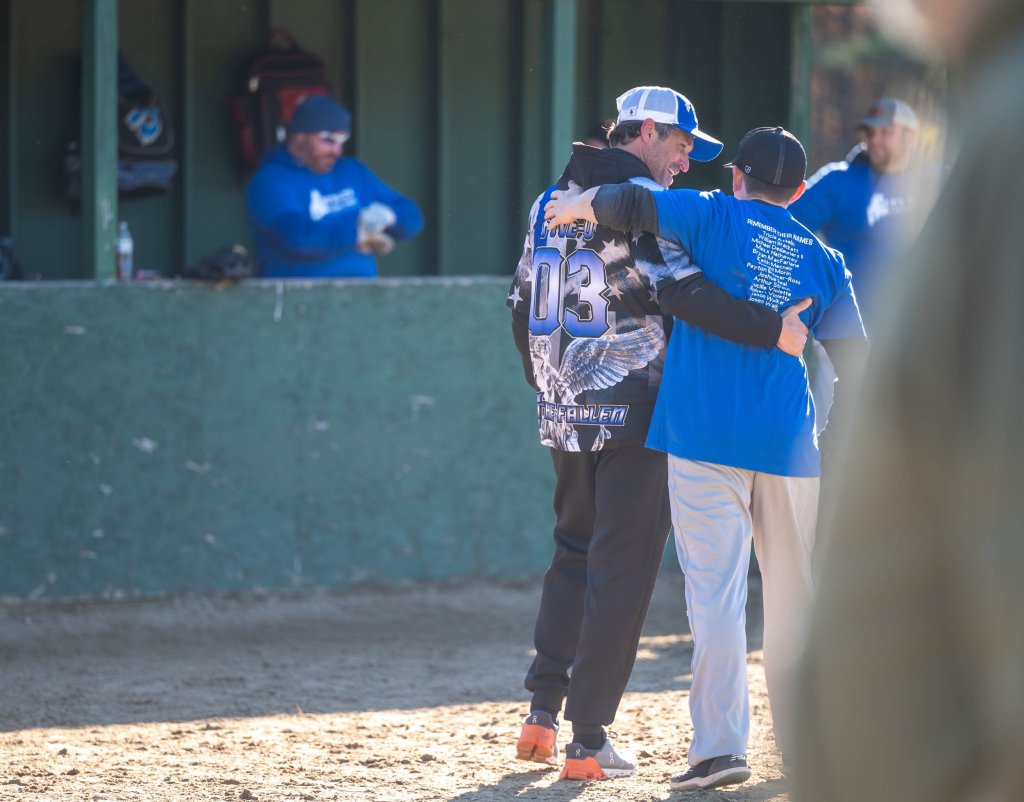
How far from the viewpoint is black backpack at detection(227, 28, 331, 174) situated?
8102 millimetres

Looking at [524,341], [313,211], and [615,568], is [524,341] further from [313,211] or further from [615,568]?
[313,211]

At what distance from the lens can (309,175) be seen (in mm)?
7402

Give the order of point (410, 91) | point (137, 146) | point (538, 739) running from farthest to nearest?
1. point (410, 91)
2. point (137, 146)
3. point (538, 739)

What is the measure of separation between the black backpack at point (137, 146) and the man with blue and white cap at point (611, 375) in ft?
12.5

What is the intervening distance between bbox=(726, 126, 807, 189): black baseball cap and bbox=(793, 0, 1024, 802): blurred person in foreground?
318cm

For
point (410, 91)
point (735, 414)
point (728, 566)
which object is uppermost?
point (410, 91)

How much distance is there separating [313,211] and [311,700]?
2.57 metres

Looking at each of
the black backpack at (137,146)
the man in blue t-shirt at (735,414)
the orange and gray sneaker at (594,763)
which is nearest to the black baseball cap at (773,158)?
the man in blue t-shirt at (735,414)

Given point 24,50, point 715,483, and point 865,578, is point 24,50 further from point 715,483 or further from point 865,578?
point 865,578

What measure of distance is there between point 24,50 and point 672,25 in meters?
3.70

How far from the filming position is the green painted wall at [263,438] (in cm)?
673

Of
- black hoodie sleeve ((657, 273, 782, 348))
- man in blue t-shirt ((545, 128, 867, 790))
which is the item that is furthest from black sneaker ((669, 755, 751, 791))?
black hoodie sleeve ((657, 273, 782, 348))

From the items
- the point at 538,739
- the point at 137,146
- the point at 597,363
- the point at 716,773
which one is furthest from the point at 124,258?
the point at 716,773

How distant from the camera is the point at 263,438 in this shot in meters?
7.12
